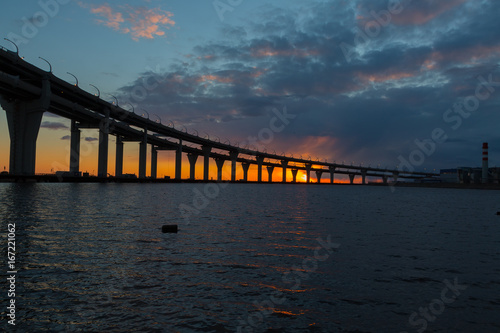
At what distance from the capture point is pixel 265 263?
46.8 ft

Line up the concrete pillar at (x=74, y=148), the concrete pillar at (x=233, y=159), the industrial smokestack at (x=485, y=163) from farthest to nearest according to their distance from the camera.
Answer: the concrete pillar at (x=233, y=159)
the industrial smokestack at (x=485, y=163)
the concrete pillar at (x=74, y=148)

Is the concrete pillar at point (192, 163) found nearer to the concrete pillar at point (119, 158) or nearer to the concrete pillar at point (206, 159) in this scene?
the concrete pillar at point (206, 159)

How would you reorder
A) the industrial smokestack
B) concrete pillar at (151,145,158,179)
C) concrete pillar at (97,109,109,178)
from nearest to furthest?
concrete pillar at (97,109,109,178)
concrete pillar at (151,145,158,179)
the industrial smokestack

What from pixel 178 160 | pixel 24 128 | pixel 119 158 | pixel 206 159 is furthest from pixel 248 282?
pixel 206 159

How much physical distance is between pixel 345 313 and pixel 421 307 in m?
2.23

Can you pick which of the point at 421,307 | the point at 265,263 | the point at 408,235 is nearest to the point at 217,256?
the point at 265,263

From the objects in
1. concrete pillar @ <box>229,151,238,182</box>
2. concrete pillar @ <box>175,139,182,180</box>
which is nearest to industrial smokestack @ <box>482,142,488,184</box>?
concrete pillar @ <box>229,151,238,182</box>

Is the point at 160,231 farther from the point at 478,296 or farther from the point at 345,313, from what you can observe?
the point at 478,296

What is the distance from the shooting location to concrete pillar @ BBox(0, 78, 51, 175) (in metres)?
79.4

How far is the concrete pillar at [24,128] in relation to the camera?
261ft

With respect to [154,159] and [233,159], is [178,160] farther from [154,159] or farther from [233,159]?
[233,159]

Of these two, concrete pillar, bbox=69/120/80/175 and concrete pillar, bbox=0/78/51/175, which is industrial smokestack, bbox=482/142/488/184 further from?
concrete pillar, bbox=0/78/51/175

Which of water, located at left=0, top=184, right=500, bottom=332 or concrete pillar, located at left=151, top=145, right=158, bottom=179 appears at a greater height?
concrete pillar, located at left=151, top=145, right=158, bottom=179

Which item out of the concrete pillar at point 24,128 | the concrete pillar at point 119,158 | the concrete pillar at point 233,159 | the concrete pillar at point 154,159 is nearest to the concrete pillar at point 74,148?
the concrete pillar at point 119,158
